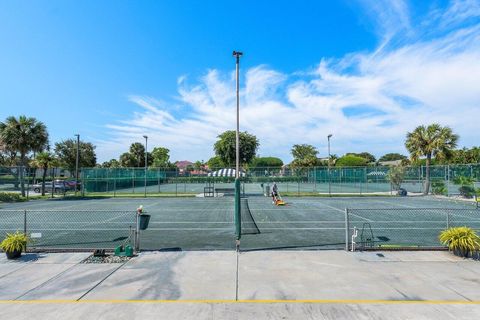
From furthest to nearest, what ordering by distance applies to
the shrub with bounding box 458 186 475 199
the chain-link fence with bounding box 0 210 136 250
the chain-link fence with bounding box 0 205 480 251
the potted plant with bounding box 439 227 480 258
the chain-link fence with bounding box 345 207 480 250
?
the shrub with bounding box 458 186 475 199 → the chain-link fence with bounding box 0 210 136 250 → the chain-link fence with bounding box 0 205 480 251 → the chain-link fence with bounding box 345 207 480 250 → the potted plant with bounding box 439 227 480 258

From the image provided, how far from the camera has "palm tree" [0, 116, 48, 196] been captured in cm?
3288

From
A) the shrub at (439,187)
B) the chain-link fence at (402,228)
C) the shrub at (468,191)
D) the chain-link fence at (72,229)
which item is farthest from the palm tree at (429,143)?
the chain-link fence at (72,229)

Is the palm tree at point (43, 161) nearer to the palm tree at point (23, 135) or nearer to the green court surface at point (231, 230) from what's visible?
the palm tree at point (23, 135)

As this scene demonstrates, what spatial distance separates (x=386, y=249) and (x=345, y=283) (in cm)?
355

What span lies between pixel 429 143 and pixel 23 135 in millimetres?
44187

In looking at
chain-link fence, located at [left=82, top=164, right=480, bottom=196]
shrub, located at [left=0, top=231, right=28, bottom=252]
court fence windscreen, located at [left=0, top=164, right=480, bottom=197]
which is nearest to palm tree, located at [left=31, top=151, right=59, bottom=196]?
court fence windscreen, located at [left=0, top=164, right=480, bottom=197]

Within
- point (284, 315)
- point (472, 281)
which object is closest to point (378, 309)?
point (284, 315)

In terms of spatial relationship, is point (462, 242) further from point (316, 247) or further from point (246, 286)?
point (246, 286)

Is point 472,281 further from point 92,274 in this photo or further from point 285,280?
point 92,274

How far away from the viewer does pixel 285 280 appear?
7.33m

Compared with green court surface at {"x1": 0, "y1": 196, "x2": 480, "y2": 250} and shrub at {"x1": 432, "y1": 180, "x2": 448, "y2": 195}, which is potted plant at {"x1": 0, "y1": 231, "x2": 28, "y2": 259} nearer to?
green court surface at {"x1": 0, "y1": 196, "x2": 480, "y2": 250}

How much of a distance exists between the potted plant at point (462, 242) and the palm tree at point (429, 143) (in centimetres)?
2823

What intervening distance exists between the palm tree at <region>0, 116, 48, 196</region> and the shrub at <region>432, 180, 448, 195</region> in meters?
42.8

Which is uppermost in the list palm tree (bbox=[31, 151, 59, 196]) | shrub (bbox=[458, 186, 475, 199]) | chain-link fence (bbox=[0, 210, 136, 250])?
palm tree (bbox=[31, 151, 59, 196])
